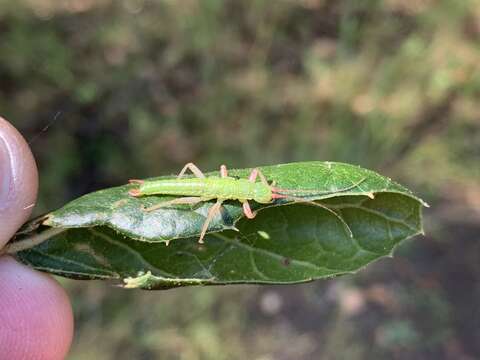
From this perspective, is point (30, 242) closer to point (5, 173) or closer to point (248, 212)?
point (5, 173)

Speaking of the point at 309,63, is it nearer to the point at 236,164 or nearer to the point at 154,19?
the point at 236,164

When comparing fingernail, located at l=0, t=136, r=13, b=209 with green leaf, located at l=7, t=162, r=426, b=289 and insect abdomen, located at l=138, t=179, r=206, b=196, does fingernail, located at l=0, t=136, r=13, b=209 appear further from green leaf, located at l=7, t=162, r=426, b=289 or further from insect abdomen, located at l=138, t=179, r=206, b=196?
insect abdomen, located at l=138, t=179, r=206, b=196

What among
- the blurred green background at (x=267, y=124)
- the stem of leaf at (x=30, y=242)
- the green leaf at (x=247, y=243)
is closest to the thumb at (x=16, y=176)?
the stem of leaf at (x=30, y=242)

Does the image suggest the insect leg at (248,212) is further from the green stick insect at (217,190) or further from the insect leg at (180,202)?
the insect leg at (180,202)

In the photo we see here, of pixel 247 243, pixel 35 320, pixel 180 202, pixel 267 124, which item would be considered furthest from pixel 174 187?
pixel 267 124

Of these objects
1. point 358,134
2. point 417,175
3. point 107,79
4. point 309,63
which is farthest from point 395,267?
point 107,79

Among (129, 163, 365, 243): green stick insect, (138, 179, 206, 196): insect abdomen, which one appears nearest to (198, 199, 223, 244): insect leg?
(129, 163, 365, 243): green stick insect

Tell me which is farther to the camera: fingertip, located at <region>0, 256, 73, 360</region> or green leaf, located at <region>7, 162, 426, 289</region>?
fingertip, located at <region>0, 256, 73, 360</region>
